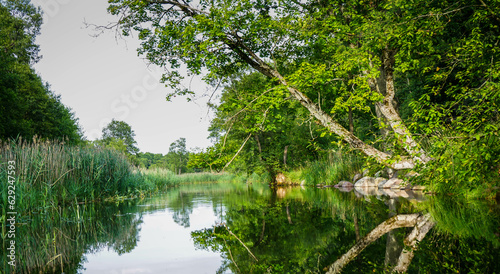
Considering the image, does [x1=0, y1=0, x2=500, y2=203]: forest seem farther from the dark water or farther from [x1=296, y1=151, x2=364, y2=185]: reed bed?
the dark water

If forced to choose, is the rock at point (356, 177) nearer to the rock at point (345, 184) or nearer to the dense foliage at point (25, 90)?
the rock at point (345, 184)

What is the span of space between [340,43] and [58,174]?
9585 mm

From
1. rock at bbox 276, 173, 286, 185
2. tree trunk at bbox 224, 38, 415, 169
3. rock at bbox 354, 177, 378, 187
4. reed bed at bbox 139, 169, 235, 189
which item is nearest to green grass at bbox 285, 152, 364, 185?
rock at bbox 354, 177, 378, 187

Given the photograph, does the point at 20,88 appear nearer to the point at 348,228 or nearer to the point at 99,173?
the point at 99,173

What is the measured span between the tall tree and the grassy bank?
11.9 ft

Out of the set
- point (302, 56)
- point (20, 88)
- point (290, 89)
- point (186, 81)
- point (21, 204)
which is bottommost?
point (21, 204)

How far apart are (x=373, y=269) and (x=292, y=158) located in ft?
71.2

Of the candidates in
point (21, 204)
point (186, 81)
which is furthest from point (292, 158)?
point (21, 204)

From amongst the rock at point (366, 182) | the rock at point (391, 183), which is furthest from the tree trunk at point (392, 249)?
the rock at point (366, 182)

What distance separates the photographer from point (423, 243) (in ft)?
10.9

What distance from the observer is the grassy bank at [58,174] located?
21.5 ft

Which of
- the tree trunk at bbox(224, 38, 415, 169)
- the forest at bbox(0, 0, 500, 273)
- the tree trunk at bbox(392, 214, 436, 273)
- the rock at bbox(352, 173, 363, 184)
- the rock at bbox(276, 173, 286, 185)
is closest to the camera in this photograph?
the tree trunk at bbox(392, 214, 436, 273)

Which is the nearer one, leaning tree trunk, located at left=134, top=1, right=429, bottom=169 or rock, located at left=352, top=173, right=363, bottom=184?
leaning tree trunk, located at left=134, top=1, right=429, bottom=169

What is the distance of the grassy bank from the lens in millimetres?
6539
